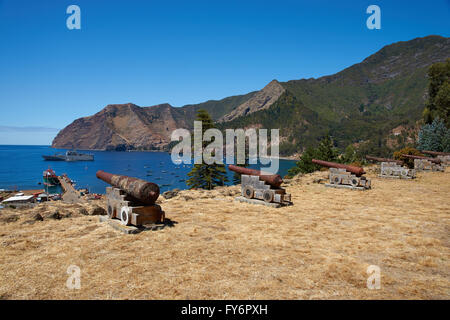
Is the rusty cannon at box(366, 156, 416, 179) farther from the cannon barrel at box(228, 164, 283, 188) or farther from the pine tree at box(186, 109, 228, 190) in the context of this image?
the pine tree at box(186, 109, 228, 190)

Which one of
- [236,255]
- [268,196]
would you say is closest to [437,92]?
[268,196]

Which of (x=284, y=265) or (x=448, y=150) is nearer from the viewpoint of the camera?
(x=284, y=265)

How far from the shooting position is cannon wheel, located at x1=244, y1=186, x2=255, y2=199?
13.5 meters

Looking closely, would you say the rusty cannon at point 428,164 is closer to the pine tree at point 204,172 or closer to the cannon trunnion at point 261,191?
the pine tree at point 204,172

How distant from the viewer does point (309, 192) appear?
1658cm

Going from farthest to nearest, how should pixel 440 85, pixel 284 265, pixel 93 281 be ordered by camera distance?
pixel 440 85 < pixel 284 265 < pixel 93 281

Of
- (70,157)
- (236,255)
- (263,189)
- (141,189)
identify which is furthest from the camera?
(70,157)

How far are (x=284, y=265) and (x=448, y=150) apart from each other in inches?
1813

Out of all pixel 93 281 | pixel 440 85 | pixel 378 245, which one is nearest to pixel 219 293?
pixel 93 281

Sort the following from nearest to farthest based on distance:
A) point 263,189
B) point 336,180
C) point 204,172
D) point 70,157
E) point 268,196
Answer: point 268,196 → point 263,189 → point 336,180 → point 204,172 → point 70,157

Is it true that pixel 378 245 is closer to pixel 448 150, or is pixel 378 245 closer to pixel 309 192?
pixel 309 192

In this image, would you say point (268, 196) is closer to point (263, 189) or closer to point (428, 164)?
point (263, 189)

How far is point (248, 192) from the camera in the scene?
44.9ft

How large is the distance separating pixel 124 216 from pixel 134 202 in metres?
0.56
